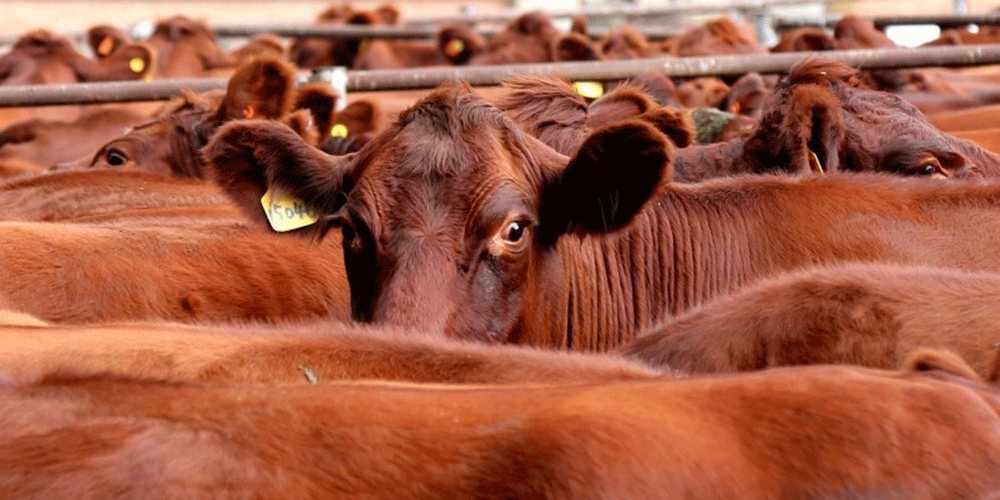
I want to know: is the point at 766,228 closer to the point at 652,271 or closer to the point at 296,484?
the point at 652,271

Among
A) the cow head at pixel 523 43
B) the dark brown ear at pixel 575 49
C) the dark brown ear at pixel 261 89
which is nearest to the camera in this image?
the dark brown ear at pixel 261 89

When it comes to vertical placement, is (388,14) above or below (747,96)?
below

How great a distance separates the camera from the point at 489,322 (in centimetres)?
387

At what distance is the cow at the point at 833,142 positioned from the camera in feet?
17.3

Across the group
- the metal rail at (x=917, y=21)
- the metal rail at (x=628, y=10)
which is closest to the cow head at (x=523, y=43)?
the metal rail at (x=628, y=10)

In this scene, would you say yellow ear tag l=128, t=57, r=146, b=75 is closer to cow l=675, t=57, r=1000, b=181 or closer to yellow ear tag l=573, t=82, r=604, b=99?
yellow ear tag l=573, t=82, r=604, b=99

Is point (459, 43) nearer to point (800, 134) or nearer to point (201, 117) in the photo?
point (201, 117)

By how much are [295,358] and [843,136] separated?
3.09 m

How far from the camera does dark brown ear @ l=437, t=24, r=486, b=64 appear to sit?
15.3 m

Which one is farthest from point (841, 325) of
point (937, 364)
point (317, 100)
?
point (317, 100)

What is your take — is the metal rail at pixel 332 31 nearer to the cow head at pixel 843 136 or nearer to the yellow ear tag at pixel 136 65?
the yellow ear tag at pixel 136 65

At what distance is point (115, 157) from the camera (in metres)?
7.45

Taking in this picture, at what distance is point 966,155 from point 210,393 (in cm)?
388

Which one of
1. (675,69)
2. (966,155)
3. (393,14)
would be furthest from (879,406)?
(393,14)
